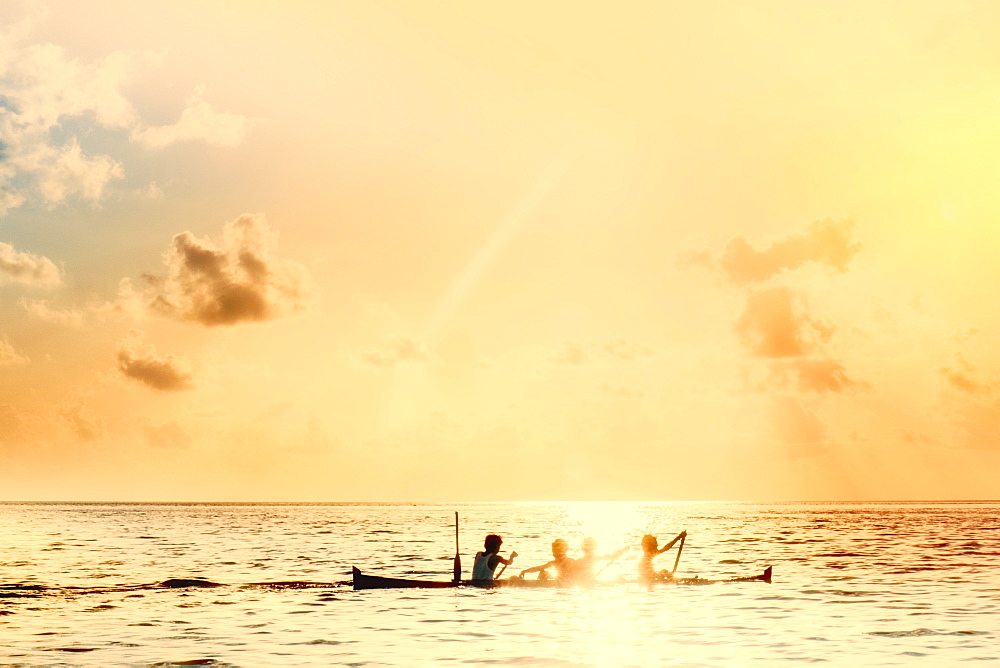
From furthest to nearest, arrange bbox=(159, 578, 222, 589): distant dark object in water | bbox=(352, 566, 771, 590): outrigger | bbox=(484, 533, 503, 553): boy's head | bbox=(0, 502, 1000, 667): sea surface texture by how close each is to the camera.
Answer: bbox=(159, 578, 222, 589): distant dark object in water → bbox=(484, 533, 503, 553): boy's head → bbox=(352, 566, 771, 590): outrigger → bbox=(0, 502, 1000, 667): sea surface texture

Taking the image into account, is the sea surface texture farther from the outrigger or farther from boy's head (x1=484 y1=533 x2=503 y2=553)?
boy's head (x1=484 y1=533 x2=503 y2=553)

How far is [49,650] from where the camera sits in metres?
26.0

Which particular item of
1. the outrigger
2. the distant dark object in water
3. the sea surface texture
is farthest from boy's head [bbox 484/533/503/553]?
the distant dark object in water

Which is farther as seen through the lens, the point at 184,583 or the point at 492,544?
the point at 184,583

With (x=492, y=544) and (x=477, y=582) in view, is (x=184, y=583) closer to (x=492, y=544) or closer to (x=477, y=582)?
(x=477, y=582)

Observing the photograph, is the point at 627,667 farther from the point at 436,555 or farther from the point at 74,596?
the point at 436,555

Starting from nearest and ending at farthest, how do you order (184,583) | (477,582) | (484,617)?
1. (484,617)
2. (477,582)
3. (184,583)

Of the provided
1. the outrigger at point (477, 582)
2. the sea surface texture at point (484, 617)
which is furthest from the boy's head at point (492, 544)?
the sea surface texture at point (484, 617)

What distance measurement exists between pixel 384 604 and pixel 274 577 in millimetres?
13833

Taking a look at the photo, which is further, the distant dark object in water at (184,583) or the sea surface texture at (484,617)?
the distant dark object in water at (184,583)

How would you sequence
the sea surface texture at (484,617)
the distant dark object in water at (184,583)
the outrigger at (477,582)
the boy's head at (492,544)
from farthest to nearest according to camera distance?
the distant dark object in water at (184,583) → the boy's head at (492,544) → the outrigger at (477,582) → the sea surface texture at (484,617)

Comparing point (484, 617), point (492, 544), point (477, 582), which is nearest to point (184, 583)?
point (477, 582)

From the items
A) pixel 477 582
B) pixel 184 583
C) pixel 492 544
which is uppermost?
pixel 492 544

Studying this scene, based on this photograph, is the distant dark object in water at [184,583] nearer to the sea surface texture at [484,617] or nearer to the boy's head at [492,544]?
the sea surface texture at [484,617]
